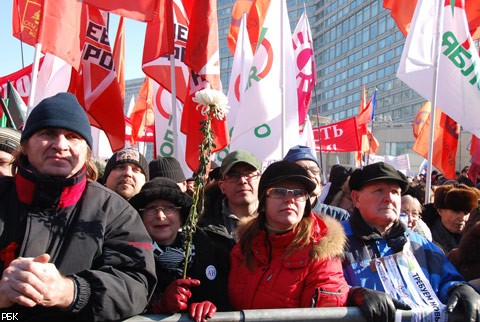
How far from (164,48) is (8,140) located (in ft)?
8.80

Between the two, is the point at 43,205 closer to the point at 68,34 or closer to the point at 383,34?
Result: the point at 68,34

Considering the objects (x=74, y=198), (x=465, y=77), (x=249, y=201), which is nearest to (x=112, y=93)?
(x=249, y=201)

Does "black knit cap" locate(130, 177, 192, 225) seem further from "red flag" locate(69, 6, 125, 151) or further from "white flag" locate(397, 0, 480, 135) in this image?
"white flag" locate(397, 0, 480, 135)

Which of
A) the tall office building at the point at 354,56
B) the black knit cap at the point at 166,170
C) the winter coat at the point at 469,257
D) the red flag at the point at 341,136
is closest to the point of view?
the winter coat at the point at 469,257

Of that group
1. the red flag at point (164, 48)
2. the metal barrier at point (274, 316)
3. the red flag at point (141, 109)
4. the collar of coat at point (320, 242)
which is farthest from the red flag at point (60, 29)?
the red flag at point (141, 109)

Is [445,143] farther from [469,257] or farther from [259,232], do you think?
[259,232]

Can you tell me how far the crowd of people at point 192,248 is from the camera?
1888 mm

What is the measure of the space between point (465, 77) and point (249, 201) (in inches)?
168

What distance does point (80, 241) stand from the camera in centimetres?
197

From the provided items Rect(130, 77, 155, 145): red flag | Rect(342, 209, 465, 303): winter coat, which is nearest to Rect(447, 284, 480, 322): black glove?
Rect(342, 209, 465, 303): winter coat

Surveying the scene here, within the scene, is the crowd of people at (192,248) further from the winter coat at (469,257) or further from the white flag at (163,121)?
the white flag at (163,121)

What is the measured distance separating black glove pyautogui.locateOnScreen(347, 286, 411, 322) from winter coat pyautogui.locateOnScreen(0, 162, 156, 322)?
964 mm

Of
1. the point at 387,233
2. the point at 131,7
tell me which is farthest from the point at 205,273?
the point at 131,7

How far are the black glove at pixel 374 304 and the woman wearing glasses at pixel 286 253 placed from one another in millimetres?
70
